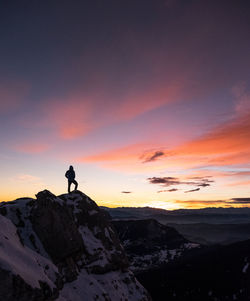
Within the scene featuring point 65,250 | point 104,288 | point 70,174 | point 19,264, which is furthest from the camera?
point 70,174

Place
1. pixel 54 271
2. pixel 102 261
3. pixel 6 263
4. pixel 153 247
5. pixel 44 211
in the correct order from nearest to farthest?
pixel 6 263 < pixel 54 271 < pixel 44 211 < pixel 102 261 < pixel 153 247

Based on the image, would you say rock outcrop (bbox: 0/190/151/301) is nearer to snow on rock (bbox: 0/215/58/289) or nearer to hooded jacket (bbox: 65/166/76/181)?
snow on rock (bbox: 0/215/58/289)

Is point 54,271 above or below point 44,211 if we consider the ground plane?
below

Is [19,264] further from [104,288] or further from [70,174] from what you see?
[70,174]

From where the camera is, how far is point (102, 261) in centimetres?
2684

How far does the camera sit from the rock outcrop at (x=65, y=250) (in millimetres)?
16031

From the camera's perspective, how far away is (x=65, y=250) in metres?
22.6

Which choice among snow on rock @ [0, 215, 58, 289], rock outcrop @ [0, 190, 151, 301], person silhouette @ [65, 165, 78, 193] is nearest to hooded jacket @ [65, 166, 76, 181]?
person silhouette @ [65, 165, 78, 193]

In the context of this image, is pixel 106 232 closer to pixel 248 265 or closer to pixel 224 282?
pixel 224 282

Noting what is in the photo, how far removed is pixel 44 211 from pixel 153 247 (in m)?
159

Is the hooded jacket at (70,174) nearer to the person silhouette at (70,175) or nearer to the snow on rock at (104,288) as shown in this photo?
the person silhouette at (70,175)

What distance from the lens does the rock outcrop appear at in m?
16.0

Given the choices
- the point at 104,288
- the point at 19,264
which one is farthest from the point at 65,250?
the point at 19,264

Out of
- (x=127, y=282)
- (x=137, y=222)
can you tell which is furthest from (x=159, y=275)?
(x=137, y=222)
